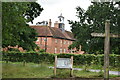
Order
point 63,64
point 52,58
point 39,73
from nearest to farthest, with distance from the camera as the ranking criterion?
point 63,64, point 39,73, point 52,58

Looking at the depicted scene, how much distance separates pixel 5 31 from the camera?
13.0m

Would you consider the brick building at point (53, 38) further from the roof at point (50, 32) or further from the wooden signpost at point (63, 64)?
the wooden signpost at point (63, 64)

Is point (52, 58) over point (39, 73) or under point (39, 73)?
over

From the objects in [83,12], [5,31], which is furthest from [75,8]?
[5,31]

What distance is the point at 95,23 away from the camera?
35.5m

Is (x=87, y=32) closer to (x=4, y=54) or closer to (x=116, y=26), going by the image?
(x=116, y=26)

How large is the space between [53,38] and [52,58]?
32.6 metres

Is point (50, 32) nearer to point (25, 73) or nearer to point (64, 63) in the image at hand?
point (25, 73)

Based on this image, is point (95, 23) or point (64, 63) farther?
point (95, 23)

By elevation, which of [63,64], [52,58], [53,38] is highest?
[53,38]

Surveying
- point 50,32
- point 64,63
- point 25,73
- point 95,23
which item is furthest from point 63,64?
point 50,32

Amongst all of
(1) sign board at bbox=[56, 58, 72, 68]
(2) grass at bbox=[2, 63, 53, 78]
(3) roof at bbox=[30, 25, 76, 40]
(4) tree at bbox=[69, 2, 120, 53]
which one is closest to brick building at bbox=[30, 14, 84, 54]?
(3) roof at bbox=[30, 25, 76, 40]

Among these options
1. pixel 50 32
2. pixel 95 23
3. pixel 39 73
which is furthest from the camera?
pixel 50 32

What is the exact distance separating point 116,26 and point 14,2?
23152 millimetres
